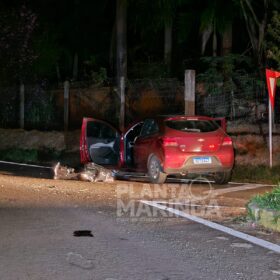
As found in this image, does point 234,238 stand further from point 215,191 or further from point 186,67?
point 186,67

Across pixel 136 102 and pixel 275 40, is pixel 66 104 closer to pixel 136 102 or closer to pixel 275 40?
pixel 136 102

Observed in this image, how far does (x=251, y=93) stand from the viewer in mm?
17500

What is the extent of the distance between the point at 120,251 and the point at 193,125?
5.76m

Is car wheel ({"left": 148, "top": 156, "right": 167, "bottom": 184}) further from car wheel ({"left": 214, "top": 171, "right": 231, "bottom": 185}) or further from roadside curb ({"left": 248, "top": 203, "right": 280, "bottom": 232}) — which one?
roadside curb ({"left": 248, "top": 203, "right": 280, "bottom": 232})

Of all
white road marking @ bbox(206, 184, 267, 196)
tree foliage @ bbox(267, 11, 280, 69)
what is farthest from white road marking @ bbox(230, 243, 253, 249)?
tree foliage @ bbox(267, 11, 280, 69)

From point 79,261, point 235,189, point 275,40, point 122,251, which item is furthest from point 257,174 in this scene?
point 79,261

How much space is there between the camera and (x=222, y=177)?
1280cm

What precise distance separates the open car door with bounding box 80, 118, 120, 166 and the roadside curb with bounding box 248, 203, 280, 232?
6.00 m

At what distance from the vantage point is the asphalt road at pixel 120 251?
6246 millimetres

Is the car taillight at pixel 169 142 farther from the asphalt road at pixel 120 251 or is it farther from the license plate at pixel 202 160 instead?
the asphalt road at pixel 120 251

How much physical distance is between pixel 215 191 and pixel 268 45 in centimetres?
810

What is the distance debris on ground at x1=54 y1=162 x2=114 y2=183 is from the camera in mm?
13124

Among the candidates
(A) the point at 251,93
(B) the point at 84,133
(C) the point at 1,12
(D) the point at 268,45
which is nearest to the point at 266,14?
(D) the point at 268,45

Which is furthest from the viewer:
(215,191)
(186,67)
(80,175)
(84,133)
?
(186,67)
